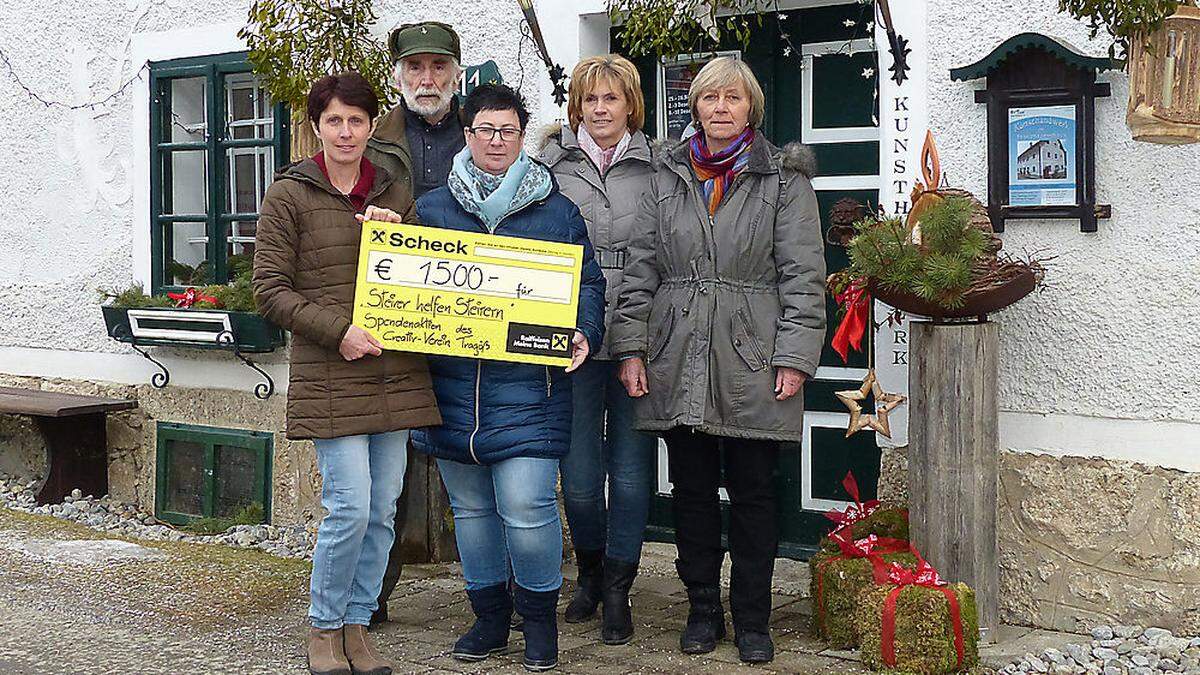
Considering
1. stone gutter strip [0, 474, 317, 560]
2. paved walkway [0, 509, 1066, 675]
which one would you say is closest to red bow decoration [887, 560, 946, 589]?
paved walkway [0, 509, 1066, 675]

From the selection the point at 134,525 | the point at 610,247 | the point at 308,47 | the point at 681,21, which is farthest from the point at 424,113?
the point at 134,525

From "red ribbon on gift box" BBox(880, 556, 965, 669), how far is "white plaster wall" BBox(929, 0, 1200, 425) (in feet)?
2.48

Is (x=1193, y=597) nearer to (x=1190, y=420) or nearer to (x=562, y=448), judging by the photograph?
(x=1190, y=420)

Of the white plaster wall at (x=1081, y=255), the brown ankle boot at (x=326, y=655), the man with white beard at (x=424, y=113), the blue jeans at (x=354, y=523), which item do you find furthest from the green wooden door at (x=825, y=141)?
the brown ankle boot at (x=326, y=655)

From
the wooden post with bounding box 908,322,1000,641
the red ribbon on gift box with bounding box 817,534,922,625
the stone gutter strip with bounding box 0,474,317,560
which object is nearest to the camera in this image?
the wooden post with bounding box 908,322,1000,641

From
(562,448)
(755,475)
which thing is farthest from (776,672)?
(562,448)

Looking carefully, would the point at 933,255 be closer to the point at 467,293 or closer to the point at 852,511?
the point at 852,511

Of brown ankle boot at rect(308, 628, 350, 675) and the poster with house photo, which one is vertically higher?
the poster with house photo

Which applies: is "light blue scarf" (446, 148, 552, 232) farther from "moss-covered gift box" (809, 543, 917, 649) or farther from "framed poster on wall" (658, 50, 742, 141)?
"framed poster on wall" (658, 50, 742, 141)

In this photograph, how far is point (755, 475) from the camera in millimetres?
5121

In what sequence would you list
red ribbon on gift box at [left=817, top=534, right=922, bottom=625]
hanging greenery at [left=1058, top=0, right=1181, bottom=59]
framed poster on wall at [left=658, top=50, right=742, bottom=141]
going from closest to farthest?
1. hanging greenery at [left=1058, top=0, right=1181, bottom=59]
2. red ribbon on gift box at [left=817, top=534, right=922, bottom=625]
3. framed poster on wall at [left=658, top=50, right=742, bottom=141]

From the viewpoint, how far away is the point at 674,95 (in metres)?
6.65

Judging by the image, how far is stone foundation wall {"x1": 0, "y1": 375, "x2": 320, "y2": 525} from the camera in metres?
7.79

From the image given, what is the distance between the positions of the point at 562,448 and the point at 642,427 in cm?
32
